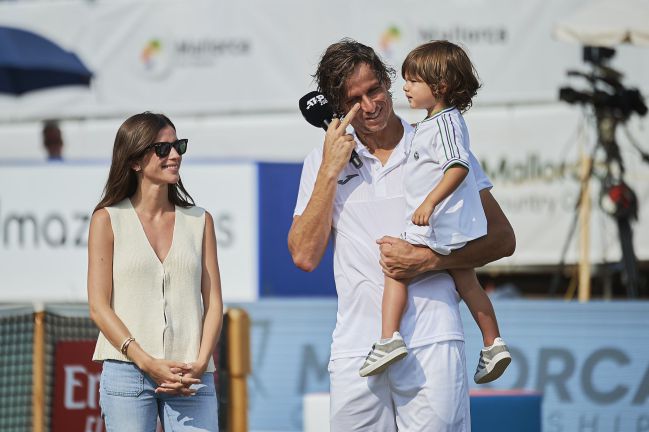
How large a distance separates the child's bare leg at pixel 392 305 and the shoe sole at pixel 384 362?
0.22 ft

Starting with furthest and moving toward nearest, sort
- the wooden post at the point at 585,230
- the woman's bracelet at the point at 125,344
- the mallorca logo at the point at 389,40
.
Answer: the mallorca logo at the point at 389,40 → the wooden post at the point at 585,230 → the woman's bracelet at the point at 125,344

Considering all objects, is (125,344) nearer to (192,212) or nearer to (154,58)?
(192,212)

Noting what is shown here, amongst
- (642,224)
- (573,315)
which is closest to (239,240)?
(573,315)

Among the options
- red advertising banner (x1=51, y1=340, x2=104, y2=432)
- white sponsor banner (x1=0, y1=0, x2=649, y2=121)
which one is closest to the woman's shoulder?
red advertising banner (x1=51, y1=340, x2=104, y2=432)

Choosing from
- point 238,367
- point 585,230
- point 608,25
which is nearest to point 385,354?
point 238,367

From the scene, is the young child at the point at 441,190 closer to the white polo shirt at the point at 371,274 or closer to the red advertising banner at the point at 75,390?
the white polo shirt at the point at 371,274

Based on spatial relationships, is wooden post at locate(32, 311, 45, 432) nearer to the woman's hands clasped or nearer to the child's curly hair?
the woman's hands clasped

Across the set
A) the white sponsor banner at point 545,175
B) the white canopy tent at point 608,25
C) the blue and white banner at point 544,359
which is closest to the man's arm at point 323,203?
the blue and white banner at point 544,359

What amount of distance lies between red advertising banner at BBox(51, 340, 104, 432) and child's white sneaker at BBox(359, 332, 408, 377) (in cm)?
279

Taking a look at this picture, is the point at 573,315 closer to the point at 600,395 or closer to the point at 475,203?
the point at 600,395

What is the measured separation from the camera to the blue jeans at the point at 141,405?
165 inches

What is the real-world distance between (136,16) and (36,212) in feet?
19.3

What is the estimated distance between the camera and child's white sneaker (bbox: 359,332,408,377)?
3.66 metres

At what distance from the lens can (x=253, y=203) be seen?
937cm
